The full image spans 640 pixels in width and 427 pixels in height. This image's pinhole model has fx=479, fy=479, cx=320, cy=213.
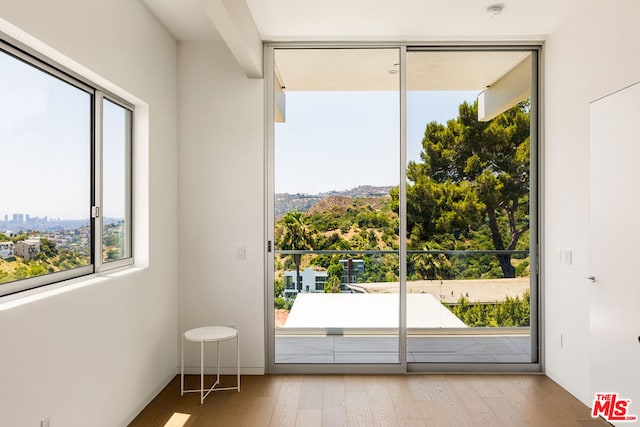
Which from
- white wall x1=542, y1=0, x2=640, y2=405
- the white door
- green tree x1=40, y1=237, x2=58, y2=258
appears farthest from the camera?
white wall x1=542, y1=0, x2=640, y2=405

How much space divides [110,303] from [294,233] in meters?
1.64

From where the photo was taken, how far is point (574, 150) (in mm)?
3459

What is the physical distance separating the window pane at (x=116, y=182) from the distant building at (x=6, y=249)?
827mm

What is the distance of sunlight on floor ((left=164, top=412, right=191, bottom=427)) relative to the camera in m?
2.98

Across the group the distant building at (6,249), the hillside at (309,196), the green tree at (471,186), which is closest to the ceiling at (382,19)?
the green tree at (471,186)

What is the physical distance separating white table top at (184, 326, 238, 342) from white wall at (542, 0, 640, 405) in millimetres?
2466

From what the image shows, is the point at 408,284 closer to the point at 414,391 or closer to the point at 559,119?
the point at 414,391

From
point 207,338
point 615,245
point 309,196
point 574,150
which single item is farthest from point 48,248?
point 574,150

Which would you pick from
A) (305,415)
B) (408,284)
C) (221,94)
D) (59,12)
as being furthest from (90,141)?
(408,284)

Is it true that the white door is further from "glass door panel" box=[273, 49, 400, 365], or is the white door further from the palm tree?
the palm tree

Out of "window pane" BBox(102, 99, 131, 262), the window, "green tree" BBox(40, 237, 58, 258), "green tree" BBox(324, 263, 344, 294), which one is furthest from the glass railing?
"green tree" BBox(40, 237, 58, 258)

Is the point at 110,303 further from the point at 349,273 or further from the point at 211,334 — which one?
the point at 349,273

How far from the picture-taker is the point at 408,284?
13.2ft

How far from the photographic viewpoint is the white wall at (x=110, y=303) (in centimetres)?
202
